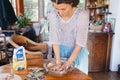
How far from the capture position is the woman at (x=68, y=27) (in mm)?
1298

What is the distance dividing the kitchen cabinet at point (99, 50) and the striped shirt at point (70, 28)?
167 cm

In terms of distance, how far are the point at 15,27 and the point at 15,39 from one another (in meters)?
0.93

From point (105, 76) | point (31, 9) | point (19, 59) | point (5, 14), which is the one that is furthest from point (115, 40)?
point (31, 9)

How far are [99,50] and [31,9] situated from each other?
3126mm

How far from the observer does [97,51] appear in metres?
3.13

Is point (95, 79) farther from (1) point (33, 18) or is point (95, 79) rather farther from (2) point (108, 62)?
(1) point (33, 18)

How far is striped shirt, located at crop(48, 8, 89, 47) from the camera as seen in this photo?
4.31 feet

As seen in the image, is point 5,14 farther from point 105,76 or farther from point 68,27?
point 105,76

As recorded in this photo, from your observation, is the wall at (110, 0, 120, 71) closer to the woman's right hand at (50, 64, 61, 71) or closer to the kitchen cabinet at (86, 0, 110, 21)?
the kitchen cabinet at (86, 0, 110, 21)

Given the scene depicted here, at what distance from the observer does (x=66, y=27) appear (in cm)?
138

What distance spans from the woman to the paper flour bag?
0.89 feet

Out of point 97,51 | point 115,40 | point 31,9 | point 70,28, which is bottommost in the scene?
point 97,51

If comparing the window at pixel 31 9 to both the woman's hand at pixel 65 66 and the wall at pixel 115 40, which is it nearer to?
the wall at pixel 115 40

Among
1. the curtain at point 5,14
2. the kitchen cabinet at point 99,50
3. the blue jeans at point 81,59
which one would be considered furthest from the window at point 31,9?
the blue jeans at point 81,59
